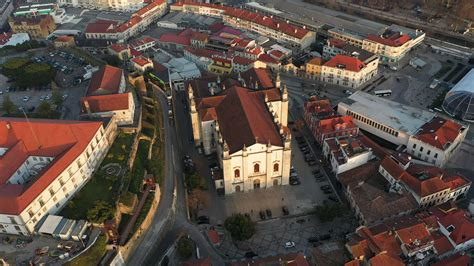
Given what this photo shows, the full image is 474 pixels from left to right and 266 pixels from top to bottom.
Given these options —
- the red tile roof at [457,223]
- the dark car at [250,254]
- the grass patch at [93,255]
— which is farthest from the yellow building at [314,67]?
the grass patch at [93,255]

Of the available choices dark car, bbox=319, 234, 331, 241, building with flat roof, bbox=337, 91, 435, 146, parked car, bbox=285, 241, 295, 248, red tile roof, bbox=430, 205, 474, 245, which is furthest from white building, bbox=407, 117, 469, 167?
parked car, bbox=285, 241, 295, 248

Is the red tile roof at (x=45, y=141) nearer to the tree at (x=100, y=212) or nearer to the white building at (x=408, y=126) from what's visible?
the tree at (x=100, y=212)

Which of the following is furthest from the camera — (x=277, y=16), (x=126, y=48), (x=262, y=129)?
(x=277, y=16)

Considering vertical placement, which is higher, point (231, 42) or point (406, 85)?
point (231, 42)

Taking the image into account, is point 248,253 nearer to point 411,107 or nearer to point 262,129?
point 262,129

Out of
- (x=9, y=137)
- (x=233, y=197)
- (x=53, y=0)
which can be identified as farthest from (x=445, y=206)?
(x=53, y=0)
